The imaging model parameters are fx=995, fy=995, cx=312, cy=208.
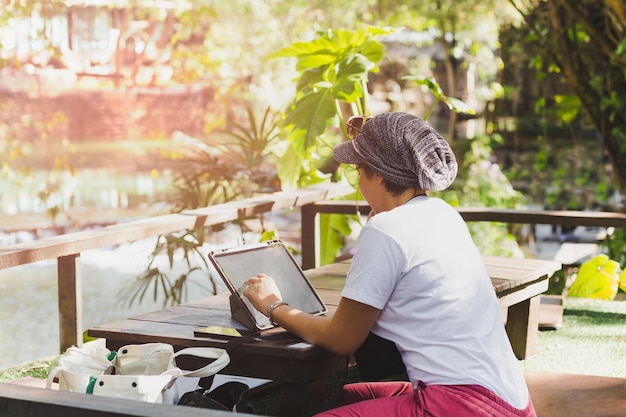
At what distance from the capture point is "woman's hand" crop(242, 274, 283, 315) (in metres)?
2.34

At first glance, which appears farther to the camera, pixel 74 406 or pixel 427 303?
pixel 427 303

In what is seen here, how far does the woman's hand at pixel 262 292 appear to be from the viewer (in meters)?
2.34

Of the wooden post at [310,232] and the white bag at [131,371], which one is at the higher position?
the white bag at [131,371]

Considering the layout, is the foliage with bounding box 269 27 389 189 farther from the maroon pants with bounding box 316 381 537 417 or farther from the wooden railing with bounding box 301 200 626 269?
the maroon pants with bounding box 316 381 537 417

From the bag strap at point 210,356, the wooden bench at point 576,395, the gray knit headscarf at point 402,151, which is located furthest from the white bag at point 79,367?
the wooden bench at point 576,395

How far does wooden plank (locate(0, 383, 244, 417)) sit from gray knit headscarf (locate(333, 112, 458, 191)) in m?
0.80

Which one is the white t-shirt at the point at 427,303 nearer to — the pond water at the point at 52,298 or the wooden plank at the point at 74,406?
the wooden plank at the point at 74,406

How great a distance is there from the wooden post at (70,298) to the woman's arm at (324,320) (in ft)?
4.68

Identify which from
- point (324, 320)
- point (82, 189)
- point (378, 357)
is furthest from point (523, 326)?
point (82, 189)

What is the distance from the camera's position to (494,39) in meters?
12.7

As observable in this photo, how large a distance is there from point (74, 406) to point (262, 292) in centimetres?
78

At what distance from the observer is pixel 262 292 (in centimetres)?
235

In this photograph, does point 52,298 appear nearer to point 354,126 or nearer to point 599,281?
point 599,281

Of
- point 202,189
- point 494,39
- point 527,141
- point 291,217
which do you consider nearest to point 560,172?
point 527,141
